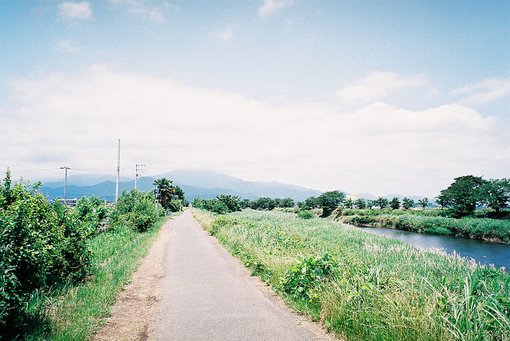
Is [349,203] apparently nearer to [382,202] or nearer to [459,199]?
[382,202]

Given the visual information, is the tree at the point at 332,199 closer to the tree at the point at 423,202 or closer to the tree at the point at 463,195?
the tree at the point at 463,195

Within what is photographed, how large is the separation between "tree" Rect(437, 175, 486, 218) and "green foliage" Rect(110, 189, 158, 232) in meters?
56.7

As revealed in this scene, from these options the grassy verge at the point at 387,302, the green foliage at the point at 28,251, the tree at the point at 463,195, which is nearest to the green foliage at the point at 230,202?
the tree at the point at 463,195

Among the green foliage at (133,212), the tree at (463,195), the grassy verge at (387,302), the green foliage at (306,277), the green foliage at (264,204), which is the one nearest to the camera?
the grassy verge at (387,302)

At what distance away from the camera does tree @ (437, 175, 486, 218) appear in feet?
173

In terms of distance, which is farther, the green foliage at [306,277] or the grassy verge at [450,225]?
the grassy verge at [450,225]

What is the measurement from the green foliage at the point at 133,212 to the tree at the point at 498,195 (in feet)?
192

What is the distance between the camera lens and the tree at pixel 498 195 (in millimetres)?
49906

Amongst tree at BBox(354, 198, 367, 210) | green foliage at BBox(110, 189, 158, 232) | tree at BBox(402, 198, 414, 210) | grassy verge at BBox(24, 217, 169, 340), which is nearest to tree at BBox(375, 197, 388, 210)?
tree at BBox(354, 198, 367, 210)

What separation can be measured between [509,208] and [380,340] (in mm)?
65742

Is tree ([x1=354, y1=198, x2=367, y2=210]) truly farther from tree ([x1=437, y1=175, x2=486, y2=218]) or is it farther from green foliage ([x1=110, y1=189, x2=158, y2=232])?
green foliage ([x1=110, y1=189, x2=158, y2=232])

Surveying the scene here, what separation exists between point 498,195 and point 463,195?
256 inches

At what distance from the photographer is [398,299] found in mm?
4477

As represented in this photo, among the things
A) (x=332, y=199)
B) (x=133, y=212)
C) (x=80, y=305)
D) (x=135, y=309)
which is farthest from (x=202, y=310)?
(x=332, y=199)
